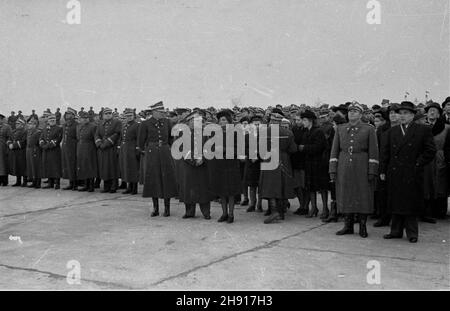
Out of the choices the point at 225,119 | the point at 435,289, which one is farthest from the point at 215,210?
the point at 435,289

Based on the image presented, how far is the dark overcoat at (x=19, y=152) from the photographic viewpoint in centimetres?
1509

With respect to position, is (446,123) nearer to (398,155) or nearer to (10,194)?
(398,155)

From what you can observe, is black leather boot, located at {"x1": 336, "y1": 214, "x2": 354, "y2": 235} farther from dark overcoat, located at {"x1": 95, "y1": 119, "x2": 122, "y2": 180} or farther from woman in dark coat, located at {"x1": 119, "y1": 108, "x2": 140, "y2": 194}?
dark overcoat, located at {"x1": 95, "y1": 119, "x2": 122, "y2": 180}

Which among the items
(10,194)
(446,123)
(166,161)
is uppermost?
(446,123)

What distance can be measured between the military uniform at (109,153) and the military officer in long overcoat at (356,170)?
698cm

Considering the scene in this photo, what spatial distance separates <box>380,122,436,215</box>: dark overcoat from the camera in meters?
7.22

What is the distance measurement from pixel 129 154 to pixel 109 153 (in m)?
0.71

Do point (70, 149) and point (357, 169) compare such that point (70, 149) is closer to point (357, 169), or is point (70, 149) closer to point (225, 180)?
point (225, 180)

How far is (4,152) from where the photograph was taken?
1536cm

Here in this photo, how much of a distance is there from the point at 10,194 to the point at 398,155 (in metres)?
10.0

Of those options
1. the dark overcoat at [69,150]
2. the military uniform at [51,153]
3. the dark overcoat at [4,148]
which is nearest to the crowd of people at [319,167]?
the dark overcoat at [69,150]

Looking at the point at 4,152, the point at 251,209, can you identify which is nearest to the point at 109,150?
the point at 4,152

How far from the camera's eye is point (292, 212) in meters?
10.0

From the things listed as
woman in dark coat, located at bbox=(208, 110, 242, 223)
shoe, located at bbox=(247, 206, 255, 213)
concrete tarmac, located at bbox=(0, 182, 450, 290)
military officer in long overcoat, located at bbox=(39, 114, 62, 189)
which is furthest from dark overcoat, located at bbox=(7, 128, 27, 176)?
woman in dark coat, located at bbox=(208, 110, 242, 223)
